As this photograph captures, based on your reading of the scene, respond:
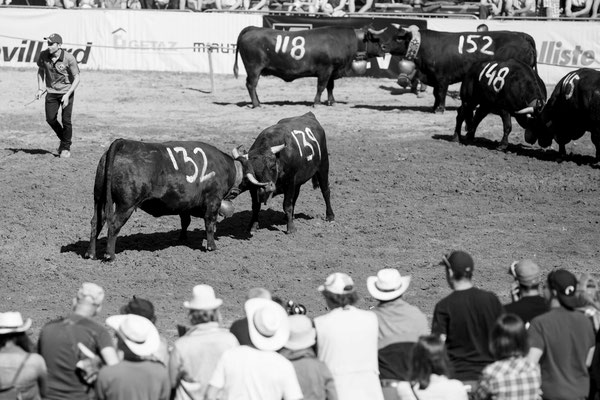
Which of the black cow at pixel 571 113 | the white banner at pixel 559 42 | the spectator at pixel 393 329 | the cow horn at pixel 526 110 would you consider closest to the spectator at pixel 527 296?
the spectator at pixel 393 329

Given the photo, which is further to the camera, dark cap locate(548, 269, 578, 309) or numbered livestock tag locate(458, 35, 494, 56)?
numbered livestock tag locate(458, 35, 494, 56)

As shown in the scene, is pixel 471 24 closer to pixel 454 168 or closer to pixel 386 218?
pixel 454 168

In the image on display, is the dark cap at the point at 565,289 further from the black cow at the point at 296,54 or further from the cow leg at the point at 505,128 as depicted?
the black cow at the point at 296,54

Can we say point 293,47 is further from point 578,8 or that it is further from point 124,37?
point 578,8

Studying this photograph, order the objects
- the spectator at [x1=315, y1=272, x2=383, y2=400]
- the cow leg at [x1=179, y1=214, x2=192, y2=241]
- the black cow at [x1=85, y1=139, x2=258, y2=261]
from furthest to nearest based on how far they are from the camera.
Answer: the cow leg at [x1=179, y1=214, x2=192, y2=241], the black cow at [x1=85, y1=139, x2=258, y2=261], the spectator at [x1=315, y1=272, x2=383, y2=400]

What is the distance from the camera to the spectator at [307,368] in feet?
24.1

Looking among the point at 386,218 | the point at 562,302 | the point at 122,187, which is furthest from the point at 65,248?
the point at 562,302

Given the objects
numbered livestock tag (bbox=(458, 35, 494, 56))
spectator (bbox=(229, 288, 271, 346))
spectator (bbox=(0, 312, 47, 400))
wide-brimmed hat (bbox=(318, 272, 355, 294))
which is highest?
wide-brimmed hat (bbox=(318, 272, 355, 294))

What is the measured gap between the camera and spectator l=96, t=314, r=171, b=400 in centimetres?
687

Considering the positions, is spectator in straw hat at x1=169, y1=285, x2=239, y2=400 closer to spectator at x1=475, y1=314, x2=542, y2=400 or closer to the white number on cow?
spectator at x1=475, y1=314, x2=542, y2=400

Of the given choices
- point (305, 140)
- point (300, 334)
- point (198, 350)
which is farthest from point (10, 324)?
point (305, 140)

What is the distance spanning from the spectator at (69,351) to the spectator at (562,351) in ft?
9.65

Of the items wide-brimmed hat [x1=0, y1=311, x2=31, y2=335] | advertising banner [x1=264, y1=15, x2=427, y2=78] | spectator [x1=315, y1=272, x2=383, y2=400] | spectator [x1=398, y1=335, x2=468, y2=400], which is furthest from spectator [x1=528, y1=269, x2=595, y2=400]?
advertising banner [x1=264, y1=15, x2=427, y2=78]

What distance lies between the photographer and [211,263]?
569 inches
